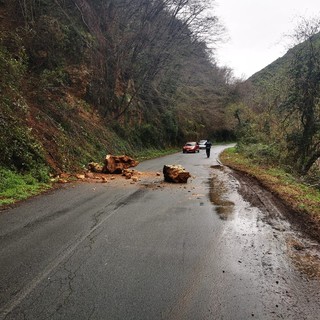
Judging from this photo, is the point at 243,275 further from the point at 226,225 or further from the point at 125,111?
the point at 125,111

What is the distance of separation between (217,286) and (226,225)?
320cm

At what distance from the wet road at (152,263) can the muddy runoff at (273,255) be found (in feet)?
0.06

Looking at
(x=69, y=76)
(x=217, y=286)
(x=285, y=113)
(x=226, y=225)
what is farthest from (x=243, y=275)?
(x=69, y=76)

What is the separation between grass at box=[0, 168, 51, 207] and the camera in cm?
1001

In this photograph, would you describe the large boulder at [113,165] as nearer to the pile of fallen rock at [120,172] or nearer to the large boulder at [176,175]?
the pile of fallen rock at [120,172]

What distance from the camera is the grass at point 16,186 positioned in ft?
32.8

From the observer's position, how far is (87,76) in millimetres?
26891

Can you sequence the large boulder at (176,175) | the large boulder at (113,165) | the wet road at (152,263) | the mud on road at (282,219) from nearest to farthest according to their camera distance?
the wet road at (152,263)
the mud on road at (282,219)
the large boulder at (176,175)
the large boulder at (113,165)

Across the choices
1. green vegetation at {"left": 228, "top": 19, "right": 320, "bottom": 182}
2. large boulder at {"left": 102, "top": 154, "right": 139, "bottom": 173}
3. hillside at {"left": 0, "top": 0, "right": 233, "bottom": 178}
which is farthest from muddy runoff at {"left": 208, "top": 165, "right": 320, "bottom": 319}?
green vegetation at {"left": 228, "top": 19, "right": 320, "bottom": 182}

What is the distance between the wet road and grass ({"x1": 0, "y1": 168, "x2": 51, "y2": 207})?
26.3 inches

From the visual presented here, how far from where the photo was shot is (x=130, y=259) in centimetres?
574

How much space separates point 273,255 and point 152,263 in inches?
88.6

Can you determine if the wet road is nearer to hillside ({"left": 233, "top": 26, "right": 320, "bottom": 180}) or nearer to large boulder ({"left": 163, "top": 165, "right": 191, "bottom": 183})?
large boulder ({"left": 163, "top": 165, "right": 191, "bottom": 183})

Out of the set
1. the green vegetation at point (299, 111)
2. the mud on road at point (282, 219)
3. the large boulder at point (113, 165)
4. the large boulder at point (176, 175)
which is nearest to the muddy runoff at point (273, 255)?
the mud on road at point (282, 219)
